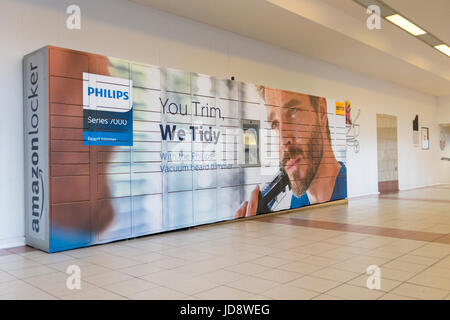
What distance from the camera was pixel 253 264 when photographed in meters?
4.09

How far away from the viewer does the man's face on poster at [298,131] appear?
7.71 m

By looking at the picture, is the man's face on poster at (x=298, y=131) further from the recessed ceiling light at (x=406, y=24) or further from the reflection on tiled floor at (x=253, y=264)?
the recessed ceiling light at (x=406, y=24)

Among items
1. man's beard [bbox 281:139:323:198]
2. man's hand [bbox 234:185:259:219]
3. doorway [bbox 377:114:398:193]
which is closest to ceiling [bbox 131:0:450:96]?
doorway [bbox 377:114:398:193]

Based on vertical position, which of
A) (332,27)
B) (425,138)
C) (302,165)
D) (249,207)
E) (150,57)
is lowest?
(249,207)

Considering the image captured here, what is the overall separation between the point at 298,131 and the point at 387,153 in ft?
20.4

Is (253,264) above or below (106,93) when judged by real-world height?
below

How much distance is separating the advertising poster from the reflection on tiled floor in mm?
423

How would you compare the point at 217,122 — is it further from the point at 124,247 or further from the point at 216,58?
the point at 124,247

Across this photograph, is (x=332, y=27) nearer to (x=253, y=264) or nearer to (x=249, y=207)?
(x=249, y=207)

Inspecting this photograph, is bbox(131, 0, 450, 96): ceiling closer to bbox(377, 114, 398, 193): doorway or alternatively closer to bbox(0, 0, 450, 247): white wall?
bbox(0, 0, 450, 247): white wall

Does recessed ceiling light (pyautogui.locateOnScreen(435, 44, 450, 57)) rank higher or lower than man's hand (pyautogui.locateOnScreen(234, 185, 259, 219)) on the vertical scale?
higher

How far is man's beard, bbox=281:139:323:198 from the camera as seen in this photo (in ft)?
26.1

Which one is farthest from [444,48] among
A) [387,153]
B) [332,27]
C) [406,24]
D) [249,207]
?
[249,207]

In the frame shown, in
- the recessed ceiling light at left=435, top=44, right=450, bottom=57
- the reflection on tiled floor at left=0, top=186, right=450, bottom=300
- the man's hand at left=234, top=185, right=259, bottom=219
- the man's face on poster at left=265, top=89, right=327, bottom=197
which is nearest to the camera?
the reflection on tiled floor at left=0, top=186, right=450, bottom=300
